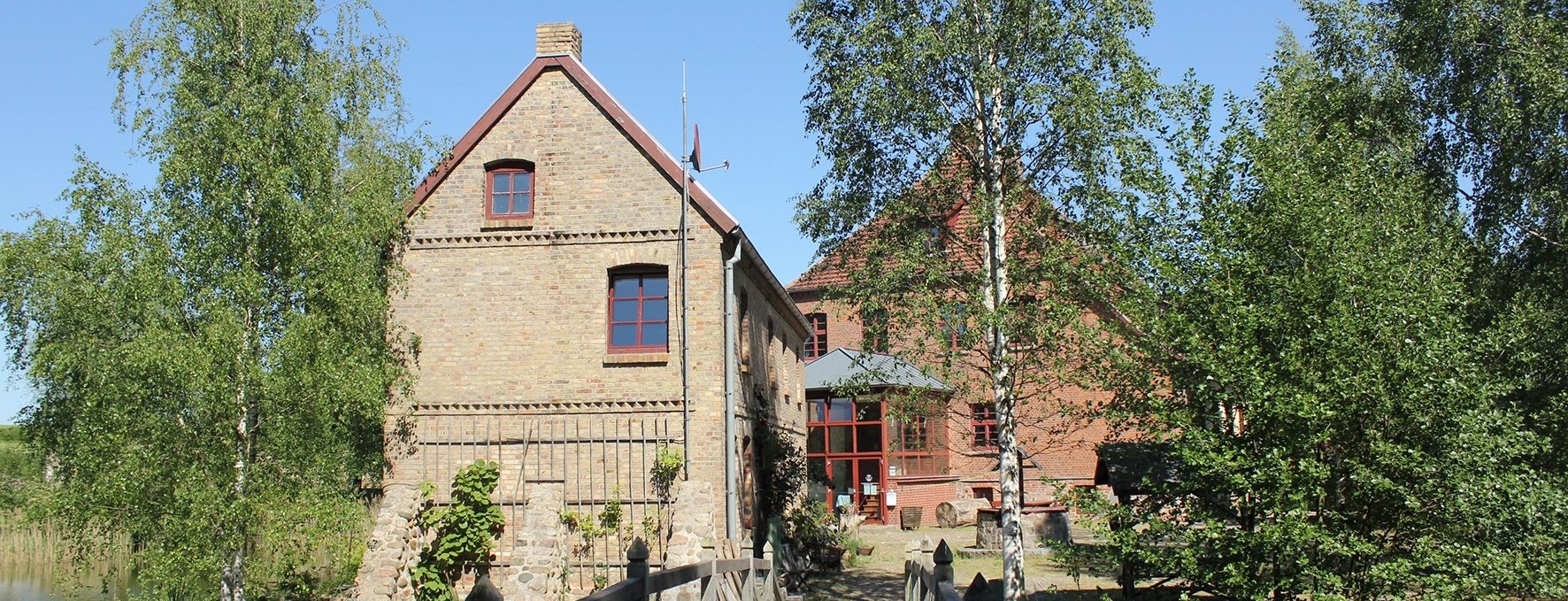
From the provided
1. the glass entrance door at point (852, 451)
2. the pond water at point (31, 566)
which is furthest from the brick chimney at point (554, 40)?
the glass entrance door at point (852, 451)

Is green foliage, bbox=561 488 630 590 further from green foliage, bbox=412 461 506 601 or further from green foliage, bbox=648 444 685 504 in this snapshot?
green foliage, bbox=412 461 506 601

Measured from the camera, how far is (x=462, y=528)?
14.6 meters

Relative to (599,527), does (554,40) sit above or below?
above

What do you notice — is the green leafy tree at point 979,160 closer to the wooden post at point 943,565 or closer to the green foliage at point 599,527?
the green foliage at point 599,527

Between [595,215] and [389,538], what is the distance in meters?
5.13

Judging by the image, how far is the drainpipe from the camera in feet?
49.6

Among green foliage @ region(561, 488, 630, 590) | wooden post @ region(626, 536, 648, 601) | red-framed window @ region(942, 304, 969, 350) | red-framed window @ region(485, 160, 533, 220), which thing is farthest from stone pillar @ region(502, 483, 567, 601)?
wooden post @ region(626, 536, 648, 601)

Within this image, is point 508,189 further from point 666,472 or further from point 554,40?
point 666,472

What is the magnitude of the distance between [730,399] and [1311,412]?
8.41 m

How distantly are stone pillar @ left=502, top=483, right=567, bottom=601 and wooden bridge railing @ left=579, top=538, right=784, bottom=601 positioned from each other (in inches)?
77.1

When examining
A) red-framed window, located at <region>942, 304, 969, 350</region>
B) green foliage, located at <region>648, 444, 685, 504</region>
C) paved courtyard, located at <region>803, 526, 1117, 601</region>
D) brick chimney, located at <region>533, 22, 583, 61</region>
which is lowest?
paved courtyard, located at <region>803, 526, 1117, 601</region>

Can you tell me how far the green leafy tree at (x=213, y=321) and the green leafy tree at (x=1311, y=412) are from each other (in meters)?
9.94

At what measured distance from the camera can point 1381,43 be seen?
18469mm

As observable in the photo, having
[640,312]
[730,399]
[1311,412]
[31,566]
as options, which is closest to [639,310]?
[640,312]
